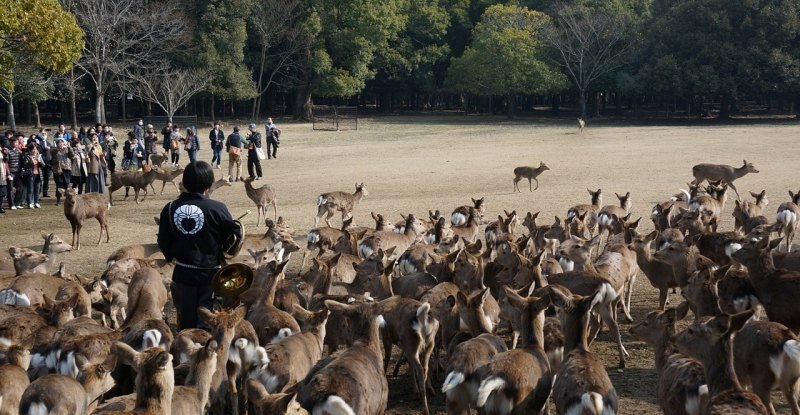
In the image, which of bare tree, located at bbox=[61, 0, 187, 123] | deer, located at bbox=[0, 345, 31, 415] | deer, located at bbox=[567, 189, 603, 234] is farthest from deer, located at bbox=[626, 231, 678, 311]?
bare tree, located at bbox=[61, 0, 187, 123]

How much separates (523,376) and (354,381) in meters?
1.26

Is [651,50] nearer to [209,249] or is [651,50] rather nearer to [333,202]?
[333,202]

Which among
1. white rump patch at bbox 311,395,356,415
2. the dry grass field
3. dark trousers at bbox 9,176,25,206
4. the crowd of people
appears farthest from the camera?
dark trousers at bbox 9,176,25,206

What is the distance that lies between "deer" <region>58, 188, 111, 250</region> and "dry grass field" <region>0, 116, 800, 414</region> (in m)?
0.31

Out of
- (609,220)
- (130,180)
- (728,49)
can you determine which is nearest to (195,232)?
(609,220)

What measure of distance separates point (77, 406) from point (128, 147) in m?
22.8

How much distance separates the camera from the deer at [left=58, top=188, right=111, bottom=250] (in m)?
16.2

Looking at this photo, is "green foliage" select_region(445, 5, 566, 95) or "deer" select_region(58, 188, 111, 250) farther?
"green foliage" select_region(445, 5, 566, 95)

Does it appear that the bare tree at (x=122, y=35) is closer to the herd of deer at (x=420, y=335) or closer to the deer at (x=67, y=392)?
the herd of deer at (x=420, y=335)

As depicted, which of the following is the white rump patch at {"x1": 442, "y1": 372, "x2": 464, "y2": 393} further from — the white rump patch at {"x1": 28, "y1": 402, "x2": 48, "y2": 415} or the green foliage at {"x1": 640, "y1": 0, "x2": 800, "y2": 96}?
the green foliage at {"x1": 640, "y1": 0, "x2": 800, "y2": 96}

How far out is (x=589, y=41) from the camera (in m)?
59.2

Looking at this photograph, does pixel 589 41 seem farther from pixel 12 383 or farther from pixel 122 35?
pixel 12 383

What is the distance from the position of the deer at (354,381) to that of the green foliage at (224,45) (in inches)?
1875

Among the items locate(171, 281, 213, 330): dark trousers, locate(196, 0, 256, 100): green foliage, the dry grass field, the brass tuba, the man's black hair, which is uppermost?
locate(196, 0, 256, 100): green foliage
